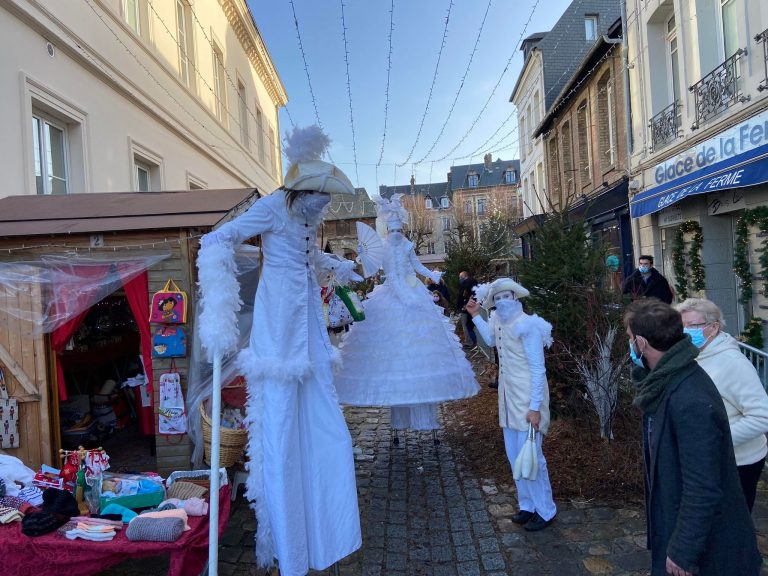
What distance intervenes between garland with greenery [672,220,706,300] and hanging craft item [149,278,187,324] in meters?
9.30

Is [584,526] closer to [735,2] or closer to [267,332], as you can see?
[267,332]

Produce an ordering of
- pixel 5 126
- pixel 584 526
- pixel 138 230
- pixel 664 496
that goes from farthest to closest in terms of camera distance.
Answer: pixel 5 126
pixel 138 230
pixel 584 526
pixel 664 496

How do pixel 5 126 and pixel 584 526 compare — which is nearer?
pixel 584 526

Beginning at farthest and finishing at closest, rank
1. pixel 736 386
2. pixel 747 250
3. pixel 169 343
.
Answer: pixel 747 250 → pixel 169 343 → pixel 736 386

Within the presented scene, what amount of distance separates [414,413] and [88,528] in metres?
3.01

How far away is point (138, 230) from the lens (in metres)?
4.52

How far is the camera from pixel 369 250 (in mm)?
6078

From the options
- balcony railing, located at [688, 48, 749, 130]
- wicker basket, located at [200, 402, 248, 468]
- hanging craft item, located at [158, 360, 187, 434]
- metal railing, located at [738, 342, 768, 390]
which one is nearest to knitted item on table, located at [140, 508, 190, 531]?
wicker basket, located at [200, 402, 248, 468]

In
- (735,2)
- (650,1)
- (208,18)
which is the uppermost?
(208,18)

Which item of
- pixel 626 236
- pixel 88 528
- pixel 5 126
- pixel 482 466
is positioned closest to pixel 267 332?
pixel 88 528

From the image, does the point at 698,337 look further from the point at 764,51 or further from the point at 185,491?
the point at 764,51

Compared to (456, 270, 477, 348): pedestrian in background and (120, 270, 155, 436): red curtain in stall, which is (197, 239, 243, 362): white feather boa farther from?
(456, 270, 477, 348): pedestrian in background

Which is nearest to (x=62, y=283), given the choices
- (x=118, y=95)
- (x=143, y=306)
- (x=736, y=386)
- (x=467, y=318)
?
(x=143, y=306)

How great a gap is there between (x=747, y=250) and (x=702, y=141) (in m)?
2.15
